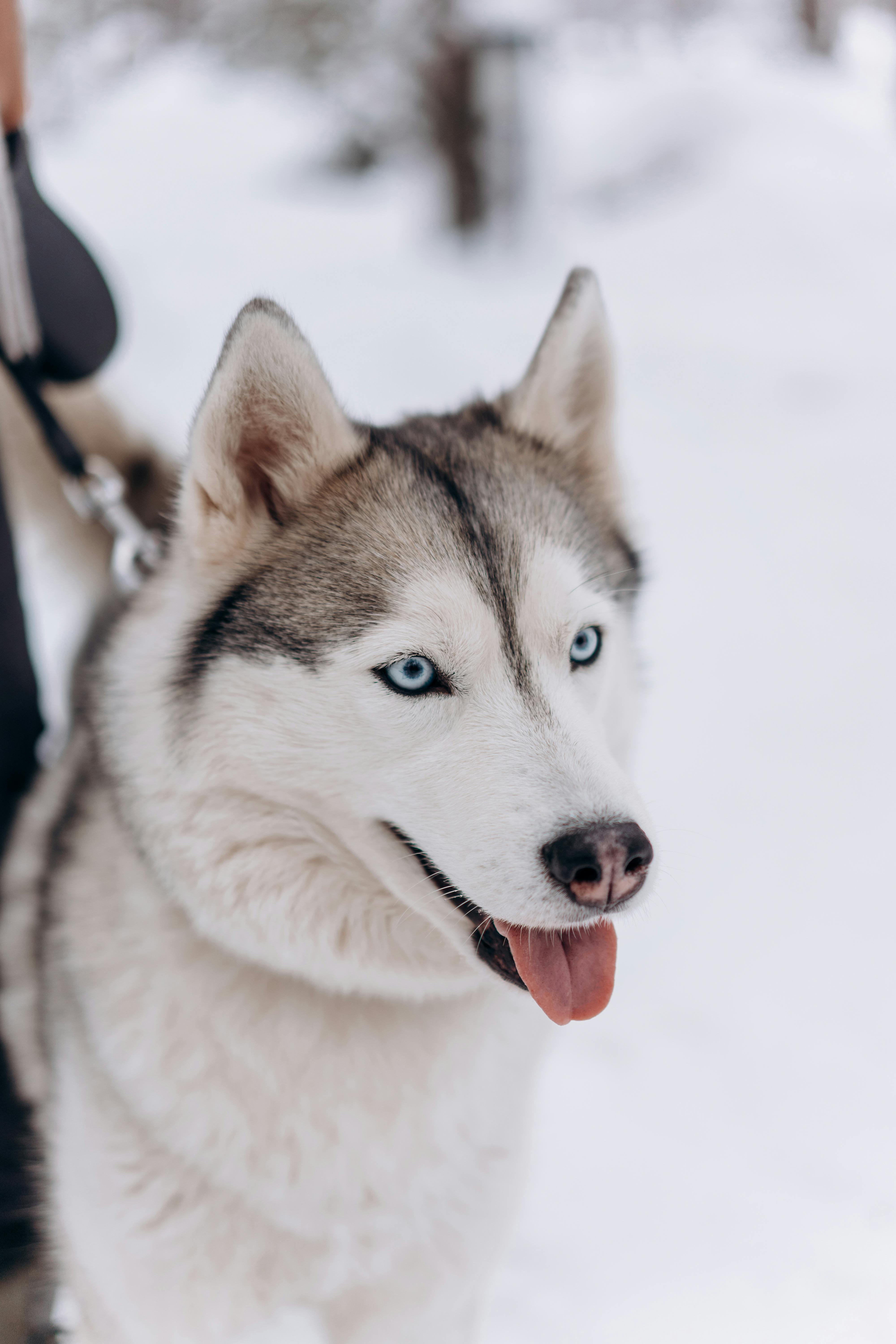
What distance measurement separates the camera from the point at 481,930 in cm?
125

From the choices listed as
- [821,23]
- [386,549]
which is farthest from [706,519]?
[821,23]

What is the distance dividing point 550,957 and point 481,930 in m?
0.09

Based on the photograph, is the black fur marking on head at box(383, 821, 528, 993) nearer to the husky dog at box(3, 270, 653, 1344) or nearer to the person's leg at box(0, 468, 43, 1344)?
the husky dog at box(3, 270, 653, 1344)

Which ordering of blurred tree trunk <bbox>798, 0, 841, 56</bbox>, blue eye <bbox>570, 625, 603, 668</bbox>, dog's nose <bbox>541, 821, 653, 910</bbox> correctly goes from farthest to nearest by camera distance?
blurred tree trunk <bbox>798, 0, 841, 56</bbox>, blue eye <bbox>570, 625, 603, 668</bbox>, dog's nose <bbox>541, 821, 653, 910</bbox>

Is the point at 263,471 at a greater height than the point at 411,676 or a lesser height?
greater

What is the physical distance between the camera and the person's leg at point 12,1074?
5.83 ft

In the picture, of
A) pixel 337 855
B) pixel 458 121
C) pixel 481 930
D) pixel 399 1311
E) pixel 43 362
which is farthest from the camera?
pixel 458 121

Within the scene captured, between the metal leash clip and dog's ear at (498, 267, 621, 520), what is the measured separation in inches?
26.1

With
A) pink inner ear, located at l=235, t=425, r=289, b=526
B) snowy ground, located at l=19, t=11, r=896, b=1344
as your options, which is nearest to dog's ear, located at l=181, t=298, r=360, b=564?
pink inner ear, located at l=235, t=425, r=289, b=526

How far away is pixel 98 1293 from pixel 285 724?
953mm

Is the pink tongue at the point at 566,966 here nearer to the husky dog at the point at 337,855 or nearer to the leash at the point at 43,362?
the husky dog at the point at 337,855

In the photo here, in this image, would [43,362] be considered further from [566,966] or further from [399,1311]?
[399,1311]

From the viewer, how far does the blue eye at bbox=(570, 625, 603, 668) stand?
137 centimetres

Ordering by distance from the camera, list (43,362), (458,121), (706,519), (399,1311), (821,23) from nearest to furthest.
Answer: (399,1311)
(43,362)
(706,519)
(458,121)
(821,23)
